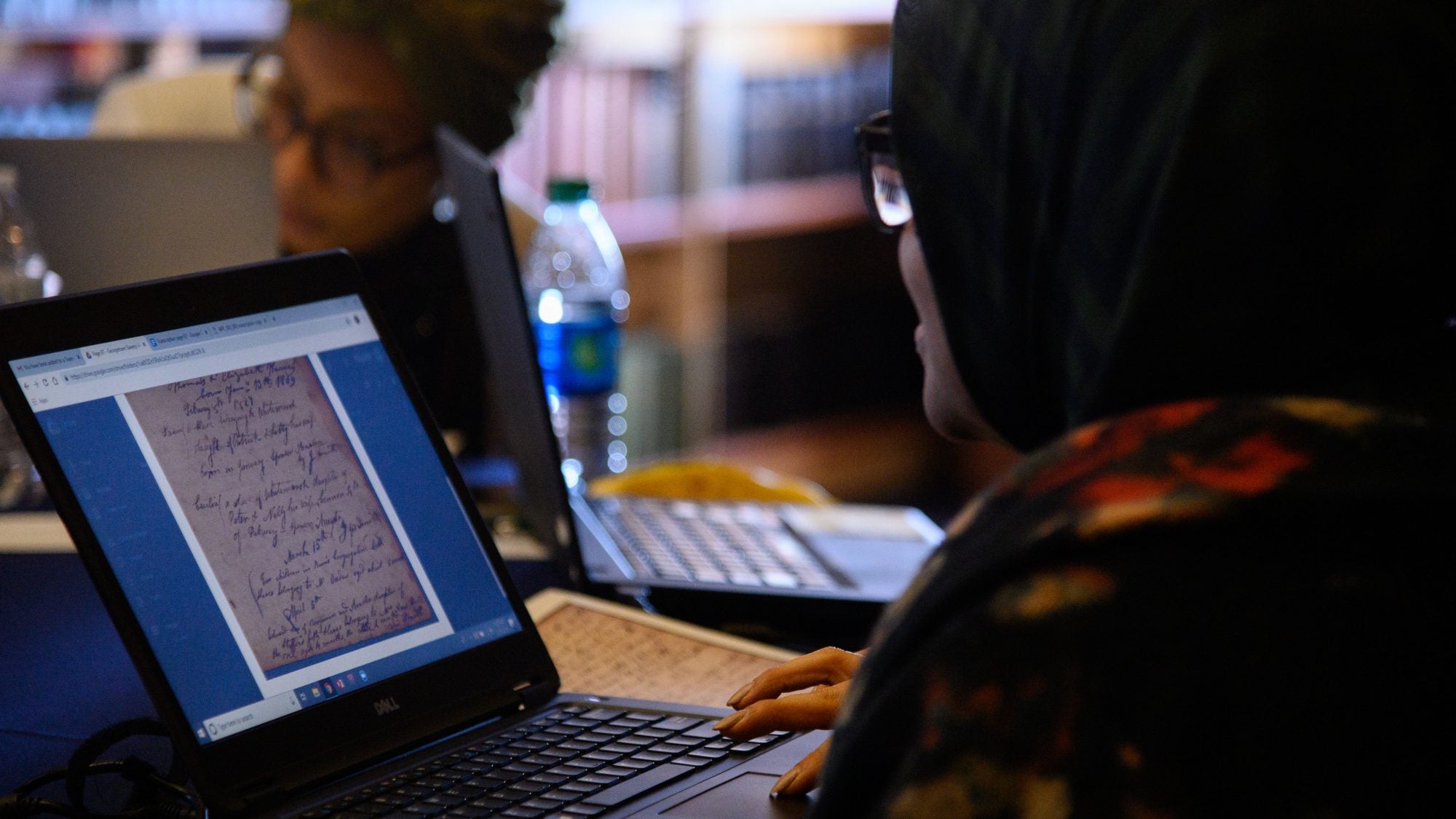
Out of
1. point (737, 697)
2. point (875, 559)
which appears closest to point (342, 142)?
point (875, 559)

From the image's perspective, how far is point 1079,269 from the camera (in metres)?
0.49

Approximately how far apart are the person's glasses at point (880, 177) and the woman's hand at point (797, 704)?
0.86 feet

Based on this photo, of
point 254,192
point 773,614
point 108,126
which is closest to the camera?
point 773,614

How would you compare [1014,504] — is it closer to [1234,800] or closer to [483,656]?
[1234,800]

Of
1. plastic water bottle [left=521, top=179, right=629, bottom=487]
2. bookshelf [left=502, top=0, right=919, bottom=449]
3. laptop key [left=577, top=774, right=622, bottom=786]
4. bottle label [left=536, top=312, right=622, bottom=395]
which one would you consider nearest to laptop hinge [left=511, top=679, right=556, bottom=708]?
laptop key [left=577, top=774, right=622, bottom=786]

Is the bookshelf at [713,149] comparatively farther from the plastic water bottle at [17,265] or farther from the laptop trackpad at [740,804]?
the laptop trackpad at [740,804]

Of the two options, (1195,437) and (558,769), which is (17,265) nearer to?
(558,769)

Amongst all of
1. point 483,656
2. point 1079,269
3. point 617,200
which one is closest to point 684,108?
point 617,200

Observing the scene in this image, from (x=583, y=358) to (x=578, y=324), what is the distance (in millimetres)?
52

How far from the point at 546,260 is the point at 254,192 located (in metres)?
0.78

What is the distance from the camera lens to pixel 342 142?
1.75 metres

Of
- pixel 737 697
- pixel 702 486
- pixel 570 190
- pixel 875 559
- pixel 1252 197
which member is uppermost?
pixel 1252 197

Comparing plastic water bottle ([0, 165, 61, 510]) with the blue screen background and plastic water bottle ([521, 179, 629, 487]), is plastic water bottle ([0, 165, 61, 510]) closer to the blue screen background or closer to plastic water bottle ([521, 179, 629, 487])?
plastic water bottle ([521, 179, 629, 487])

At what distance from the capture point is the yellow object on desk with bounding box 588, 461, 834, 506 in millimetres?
1545
